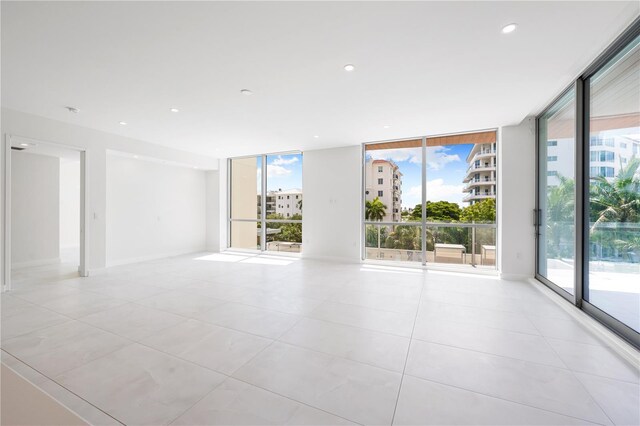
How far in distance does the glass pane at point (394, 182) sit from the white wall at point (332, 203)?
327 millimetres

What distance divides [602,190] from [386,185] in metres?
3.93

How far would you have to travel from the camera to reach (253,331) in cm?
289

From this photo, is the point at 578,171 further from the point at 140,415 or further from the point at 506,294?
the point at 140,415

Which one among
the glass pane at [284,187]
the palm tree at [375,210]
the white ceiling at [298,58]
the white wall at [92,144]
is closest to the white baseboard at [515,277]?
the palm tree at [375,210]

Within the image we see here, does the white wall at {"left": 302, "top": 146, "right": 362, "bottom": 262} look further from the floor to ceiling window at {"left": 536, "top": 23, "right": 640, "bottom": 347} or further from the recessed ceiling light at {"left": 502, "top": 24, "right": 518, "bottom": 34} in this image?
the recessed ceiling light at {"left": 502, "top": 24, "right": 518, "bottom": 34}

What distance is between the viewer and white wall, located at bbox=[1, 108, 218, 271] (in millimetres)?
4418

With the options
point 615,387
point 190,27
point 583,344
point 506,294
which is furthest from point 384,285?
point 190,27

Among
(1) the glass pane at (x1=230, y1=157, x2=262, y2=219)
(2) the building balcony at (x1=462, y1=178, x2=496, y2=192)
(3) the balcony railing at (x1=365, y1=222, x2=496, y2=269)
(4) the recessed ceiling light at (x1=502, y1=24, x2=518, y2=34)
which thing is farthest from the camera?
(1) the glass pane at (x1=230, y1=157, x2=262, y2=219)

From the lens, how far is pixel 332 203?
6.92 meters

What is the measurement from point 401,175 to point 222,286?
4.50 metres

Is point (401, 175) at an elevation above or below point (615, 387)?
above

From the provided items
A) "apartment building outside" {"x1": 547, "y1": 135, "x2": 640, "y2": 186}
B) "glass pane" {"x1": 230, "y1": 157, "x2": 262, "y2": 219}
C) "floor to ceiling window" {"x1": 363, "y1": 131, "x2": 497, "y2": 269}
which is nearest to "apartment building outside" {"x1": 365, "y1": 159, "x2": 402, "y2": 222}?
"floor to ceiling window" {"x1": 363, "y1": 131, "x2": 497, "y2": 269}

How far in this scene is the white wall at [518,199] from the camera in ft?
16.4

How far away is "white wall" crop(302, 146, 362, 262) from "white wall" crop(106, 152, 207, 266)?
11.9 feet
